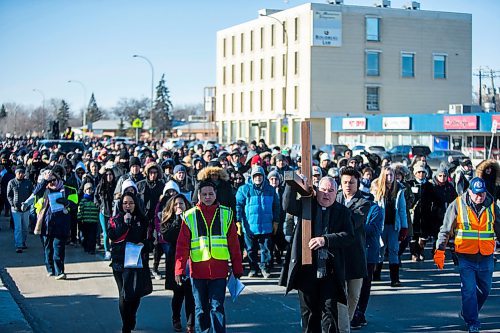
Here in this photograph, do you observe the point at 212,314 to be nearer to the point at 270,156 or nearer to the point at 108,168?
the point at 108,168

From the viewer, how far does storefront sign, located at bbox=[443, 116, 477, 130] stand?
168 feet

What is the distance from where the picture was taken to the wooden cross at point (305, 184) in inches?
268

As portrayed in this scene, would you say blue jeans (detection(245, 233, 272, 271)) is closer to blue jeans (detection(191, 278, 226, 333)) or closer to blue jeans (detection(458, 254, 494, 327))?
blue jeans (detection(458, 254, 494, 327))

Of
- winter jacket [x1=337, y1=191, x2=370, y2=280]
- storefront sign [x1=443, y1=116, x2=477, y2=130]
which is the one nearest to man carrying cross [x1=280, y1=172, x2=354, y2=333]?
winter jacket [x1=337, y1=191, x2=370, y2=280]

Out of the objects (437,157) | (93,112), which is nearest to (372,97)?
(437,157)

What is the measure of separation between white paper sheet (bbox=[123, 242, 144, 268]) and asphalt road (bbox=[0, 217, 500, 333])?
43.2 inches

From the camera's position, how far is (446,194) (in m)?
14.3

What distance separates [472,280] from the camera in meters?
8.78

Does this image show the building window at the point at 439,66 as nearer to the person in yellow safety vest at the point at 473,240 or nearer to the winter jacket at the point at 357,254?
the person in yellow safety vest at the point at 473,240

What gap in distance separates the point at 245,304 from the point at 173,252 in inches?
78.6

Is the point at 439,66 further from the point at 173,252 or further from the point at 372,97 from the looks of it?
the point at 173,252

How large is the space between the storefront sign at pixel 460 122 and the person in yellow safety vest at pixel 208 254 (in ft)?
150

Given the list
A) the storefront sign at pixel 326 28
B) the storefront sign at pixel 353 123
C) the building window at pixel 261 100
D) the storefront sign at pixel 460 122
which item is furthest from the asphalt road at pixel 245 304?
the building window at pixel 261 100

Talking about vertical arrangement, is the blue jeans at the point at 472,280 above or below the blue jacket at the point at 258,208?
below
